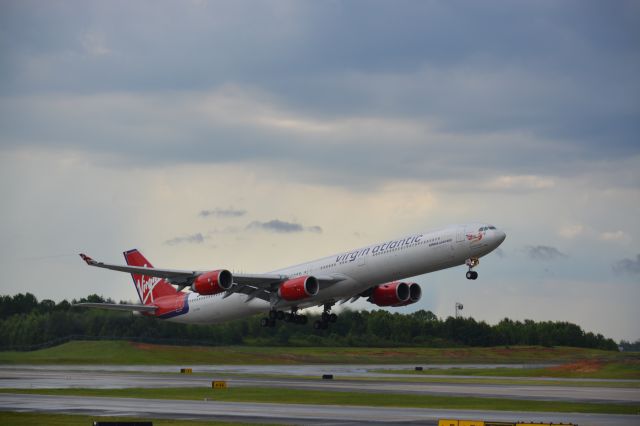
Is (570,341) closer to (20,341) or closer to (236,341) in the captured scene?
(236,341)

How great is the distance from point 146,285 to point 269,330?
16.7 m

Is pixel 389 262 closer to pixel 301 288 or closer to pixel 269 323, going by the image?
pixel 301 288

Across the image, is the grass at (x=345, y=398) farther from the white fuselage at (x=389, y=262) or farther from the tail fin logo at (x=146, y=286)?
the tail fin logo at (x=146, y=286)

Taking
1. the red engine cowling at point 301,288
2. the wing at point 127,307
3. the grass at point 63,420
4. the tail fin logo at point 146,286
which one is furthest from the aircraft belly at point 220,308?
the grass at point 63,420

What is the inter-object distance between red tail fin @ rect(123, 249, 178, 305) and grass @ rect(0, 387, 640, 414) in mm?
31204

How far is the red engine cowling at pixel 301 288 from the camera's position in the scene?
68.8 metres

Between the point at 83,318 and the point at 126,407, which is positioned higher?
the point at 83,318

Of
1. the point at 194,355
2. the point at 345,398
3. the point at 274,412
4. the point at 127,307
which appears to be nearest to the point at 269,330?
the point at 194,355

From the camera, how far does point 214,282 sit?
68000 mm

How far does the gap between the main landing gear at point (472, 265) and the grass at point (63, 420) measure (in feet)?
91.7

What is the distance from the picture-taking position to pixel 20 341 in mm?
103438

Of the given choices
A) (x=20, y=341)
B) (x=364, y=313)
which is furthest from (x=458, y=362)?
(x=20, y=341)

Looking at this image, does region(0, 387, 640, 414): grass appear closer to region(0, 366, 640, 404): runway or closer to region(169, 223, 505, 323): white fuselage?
region(0, 366, 640, 404): runway

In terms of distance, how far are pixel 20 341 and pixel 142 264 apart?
74.7ft
